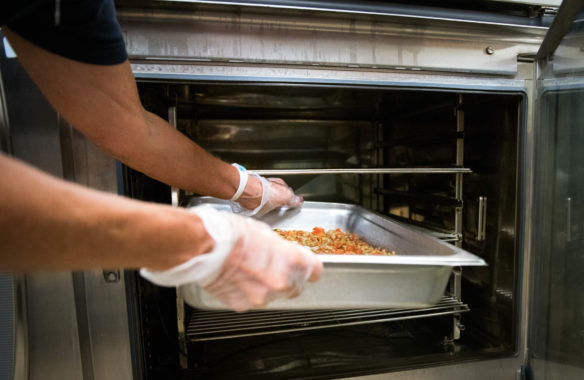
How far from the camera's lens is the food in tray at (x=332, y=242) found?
1.04 metres

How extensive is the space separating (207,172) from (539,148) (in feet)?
3.60

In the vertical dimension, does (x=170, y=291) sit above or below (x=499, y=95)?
below

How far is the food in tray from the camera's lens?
3.42 ft

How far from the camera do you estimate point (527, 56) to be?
103 cm

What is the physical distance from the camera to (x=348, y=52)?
926mm

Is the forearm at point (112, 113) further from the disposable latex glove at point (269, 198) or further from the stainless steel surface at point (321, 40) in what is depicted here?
the disposable latex glove at point (269, 198)

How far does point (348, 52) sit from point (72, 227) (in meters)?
0.85

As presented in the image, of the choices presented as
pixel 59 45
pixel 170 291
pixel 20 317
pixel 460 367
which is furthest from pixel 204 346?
pixel 59 45

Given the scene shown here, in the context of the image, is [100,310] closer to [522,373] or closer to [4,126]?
[4,126]

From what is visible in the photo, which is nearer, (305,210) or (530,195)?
(530,195)

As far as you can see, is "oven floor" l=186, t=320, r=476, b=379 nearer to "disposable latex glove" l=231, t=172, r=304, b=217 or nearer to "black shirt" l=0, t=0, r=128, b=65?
"disposable latex glove" l=231, t=172, r=304, b=217

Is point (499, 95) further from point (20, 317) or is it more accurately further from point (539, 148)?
point (20, 317)

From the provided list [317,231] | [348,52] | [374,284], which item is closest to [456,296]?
[317,231]

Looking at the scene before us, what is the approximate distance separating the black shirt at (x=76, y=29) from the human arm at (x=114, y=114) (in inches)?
0.9
